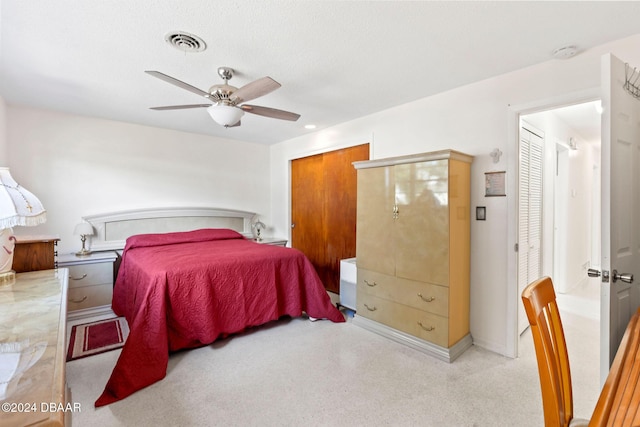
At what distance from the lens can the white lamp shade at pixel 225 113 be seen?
2231 mm

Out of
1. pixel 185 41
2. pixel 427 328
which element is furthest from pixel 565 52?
pixel 185 41

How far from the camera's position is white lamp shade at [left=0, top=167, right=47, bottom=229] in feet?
4.60

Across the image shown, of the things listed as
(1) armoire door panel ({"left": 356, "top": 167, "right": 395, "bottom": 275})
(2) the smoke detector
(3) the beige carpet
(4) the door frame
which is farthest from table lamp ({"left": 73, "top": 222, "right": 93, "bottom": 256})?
(2) the smoke detector

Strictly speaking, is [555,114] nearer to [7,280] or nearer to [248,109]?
[248,109]

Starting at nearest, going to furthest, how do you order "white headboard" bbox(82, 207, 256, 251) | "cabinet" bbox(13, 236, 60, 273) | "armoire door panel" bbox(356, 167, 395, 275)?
1. "cabinet" bbox(13, 236, 60, 273)
2. "armoire door panel" bbox(356, 167, 395, 275)
3. "white headboard" bbox(82, 207, 256, 251)

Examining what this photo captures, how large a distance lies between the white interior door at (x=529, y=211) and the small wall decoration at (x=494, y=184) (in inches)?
6.0

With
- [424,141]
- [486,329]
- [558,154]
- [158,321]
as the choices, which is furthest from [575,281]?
[158,321]

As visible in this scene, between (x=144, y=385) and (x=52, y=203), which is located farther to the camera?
(x=52, y=203)

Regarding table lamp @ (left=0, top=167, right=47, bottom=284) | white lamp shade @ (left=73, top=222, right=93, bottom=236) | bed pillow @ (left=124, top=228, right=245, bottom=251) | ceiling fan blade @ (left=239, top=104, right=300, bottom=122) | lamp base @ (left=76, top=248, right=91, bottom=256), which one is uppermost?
ceiling fan blade @ (left=239, top=104, right=300, bottom=122)

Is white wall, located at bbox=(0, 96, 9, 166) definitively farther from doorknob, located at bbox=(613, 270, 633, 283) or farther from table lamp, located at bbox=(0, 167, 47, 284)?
doorknob, located at bbox=(613, 270, 633, 283)

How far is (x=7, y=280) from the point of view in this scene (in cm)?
170

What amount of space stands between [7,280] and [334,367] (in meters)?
2.14

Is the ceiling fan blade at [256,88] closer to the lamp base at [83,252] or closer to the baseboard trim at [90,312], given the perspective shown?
the lamp base at [83,252]

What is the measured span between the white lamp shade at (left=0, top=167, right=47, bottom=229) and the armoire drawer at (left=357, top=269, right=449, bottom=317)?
8.26 ft
